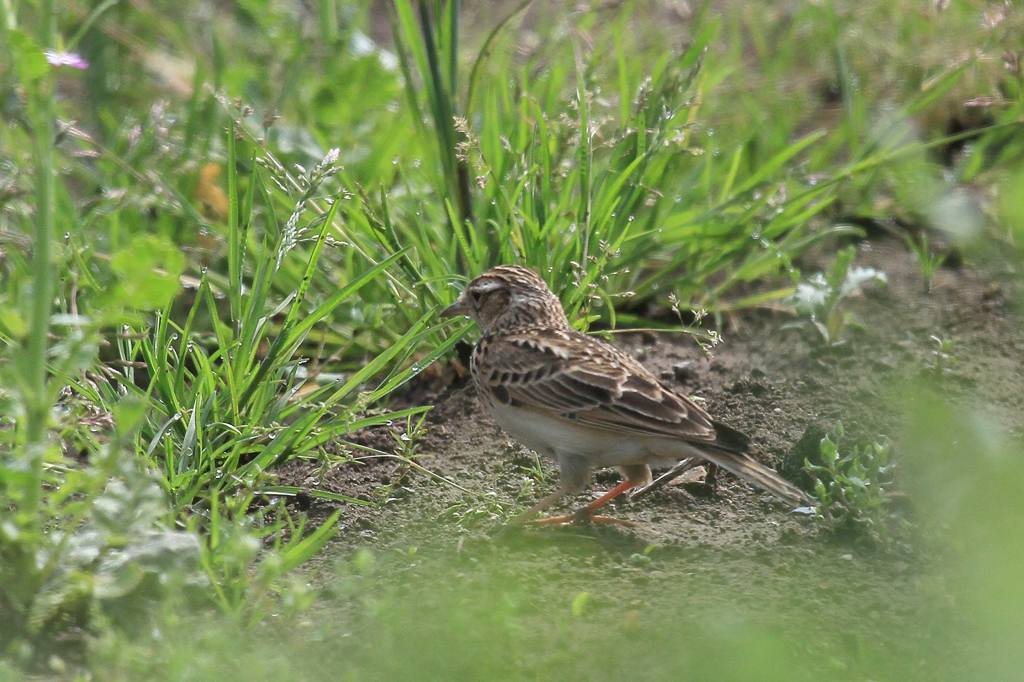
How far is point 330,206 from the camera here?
5.93 metres

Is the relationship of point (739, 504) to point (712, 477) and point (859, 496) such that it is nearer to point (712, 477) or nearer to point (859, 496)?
point (712, 477)

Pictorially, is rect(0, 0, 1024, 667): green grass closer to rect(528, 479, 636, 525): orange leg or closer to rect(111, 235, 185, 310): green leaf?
rect(111, 235, 185, 310): green leaf

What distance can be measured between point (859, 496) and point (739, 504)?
1.96 feet

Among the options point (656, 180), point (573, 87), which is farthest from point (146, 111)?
point (656, 180)

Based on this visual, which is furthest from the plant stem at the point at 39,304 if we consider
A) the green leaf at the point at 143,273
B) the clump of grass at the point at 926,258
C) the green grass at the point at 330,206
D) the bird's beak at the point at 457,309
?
the clump of grass at the point at 926,258

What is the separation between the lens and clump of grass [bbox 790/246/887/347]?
618cm

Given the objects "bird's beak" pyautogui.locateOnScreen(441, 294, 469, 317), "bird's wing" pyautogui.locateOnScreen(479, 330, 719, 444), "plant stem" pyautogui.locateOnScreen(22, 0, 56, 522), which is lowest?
"bird's wing" pyautogui.locateOnScreen(479, 330, 719, 444)

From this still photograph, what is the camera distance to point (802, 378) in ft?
19.5

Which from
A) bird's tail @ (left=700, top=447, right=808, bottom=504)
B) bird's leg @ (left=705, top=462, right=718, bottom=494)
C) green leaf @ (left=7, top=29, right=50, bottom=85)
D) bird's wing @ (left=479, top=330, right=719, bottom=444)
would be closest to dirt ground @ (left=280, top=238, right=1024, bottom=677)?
bird's leg @ (left=705, top=462, right=718, bottom=494)

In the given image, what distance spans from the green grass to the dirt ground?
0.77ft

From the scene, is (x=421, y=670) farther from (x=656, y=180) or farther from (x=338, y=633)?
(x=656, y=180)

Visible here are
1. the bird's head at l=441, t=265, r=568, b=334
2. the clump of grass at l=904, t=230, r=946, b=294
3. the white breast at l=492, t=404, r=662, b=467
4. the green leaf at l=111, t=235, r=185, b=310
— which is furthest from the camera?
the clump of grass at l=904, t=230, r=946, b=294

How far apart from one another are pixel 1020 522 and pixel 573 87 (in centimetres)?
491

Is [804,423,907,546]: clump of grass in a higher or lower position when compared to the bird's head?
lower
